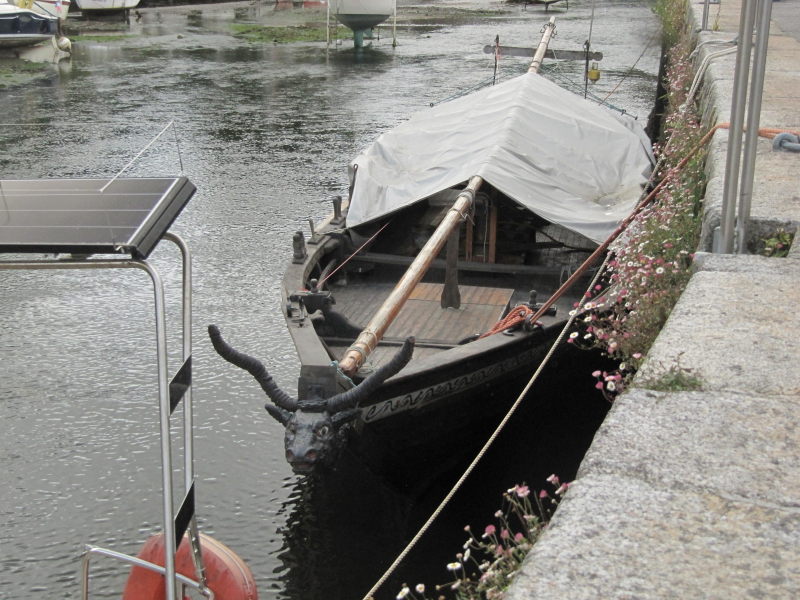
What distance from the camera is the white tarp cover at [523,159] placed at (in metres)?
9.45

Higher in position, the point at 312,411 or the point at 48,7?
the point at 48,7

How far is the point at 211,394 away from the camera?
9344 millimetres

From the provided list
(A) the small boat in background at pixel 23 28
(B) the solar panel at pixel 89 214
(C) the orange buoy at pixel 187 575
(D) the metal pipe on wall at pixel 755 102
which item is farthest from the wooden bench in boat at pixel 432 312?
(A) the small boat in background at pixel 23 28

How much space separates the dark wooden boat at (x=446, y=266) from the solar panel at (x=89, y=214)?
4.79 feet

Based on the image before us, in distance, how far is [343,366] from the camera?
6.34 meters

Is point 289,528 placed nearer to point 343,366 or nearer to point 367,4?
point 343,366

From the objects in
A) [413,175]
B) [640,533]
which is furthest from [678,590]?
A: [413,175]

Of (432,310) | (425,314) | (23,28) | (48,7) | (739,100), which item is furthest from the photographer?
(48,7)

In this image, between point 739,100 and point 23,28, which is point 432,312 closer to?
point 739,100

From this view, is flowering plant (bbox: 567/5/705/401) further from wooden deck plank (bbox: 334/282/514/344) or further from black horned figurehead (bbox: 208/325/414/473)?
black horned figurehead (bbox: 208/325/414/473)

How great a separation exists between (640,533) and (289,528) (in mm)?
4693

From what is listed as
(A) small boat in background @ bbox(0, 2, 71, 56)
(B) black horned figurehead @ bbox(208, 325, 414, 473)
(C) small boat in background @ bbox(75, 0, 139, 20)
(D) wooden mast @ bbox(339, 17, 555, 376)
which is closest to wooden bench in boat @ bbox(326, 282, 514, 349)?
(D) wooden mast @ bbox(339, 17, 555, 376)

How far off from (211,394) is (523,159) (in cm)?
365

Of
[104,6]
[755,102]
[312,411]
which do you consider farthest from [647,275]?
[104,6]
